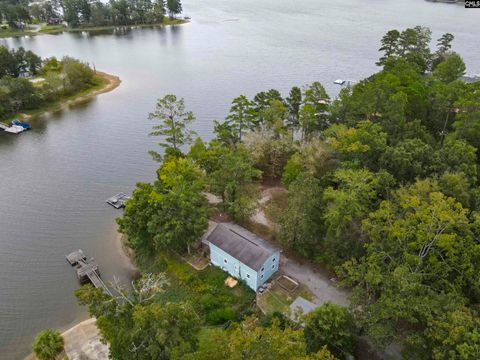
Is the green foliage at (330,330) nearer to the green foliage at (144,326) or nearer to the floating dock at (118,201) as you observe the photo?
the green foliage at (144,326)

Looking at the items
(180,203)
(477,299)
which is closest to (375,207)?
(477,299)

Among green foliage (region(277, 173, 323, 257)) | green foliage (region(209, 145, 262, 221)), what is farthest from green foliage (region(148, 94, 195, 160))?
green foliage (region(277, 173, 323, 257))

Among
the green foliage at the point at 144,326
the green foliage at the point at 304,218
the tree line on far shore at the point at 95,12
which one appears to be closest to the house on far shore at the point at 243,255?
the green foliage at the point at 304,218

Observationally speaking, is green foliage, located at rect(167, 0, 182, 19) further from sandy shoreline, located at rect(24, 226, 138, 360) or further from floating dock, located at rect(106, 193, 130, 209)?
sandy shoreline, located at rect(24, 226, 138, 360)

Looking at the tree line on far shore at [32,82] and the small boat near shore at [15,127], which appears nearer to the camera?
the small boat near shore at [15,127]

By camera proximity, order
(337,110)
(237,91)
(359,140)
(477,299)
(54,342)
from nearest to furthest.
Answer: (477,299) < (54,342) < (359,140) < (337,110) < (237,91)

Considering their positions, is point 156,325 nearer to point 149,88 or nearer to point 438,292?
point 438,292

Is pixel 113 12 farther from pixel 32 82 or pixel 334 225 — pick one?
pixel 334 225
